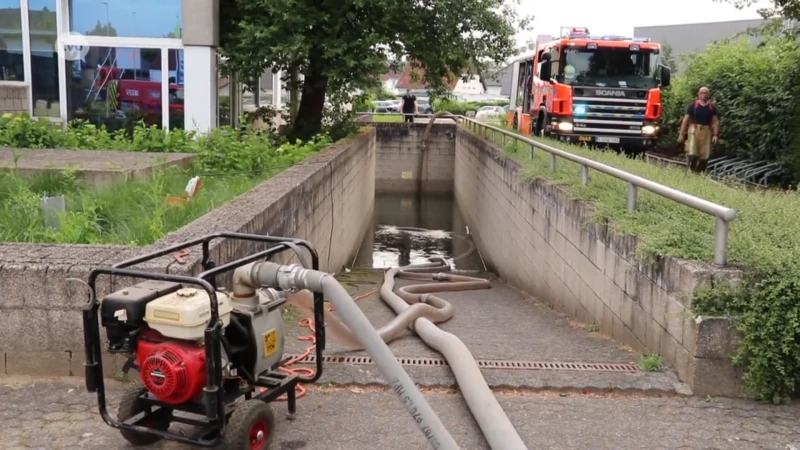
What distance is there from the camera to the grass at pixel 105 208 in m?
5.66

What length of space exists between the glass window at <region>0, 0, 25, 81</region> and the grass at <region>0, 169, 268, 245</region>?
30.0ft

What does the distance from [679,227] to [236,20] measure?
11.9m

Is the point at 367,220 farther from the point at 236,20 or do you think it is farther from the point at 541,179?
the point at 541,179

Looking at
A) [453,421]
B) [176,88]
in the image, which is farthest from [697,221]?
[176,88]

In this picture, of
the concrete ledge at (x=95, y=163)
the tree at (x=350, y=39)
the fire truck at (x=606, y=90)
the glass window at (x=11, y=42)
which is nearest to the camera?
the concrete ledge at (x=95, y=163)

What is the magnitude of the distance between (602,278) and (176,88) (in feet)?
37.5

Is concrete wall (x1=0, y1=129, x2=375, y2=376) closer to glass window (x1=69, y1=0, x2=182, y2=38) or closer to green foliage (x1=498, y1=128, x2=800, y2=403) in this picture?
green foliage (x1=498, y1=128, x2=800, y2=403)

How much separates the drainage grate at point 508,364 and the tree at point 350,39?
9.17m

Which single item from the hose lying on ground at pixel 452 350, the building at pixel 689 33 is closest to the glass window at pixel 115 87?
the hose lying on ground at pixel 452 350

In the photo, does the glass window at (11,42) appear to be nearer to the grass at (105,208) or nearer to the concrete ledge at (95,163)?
the concrete ledge at (95,163)

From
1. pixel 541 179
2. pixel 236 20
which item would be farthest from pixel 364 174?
pixel 541 179

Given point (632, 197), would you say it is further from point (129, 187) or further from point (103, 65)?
point (103, 65)

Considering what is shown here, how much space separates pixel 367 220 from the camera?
2092 centimetres

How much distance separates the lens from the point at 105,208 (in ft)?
21.7
